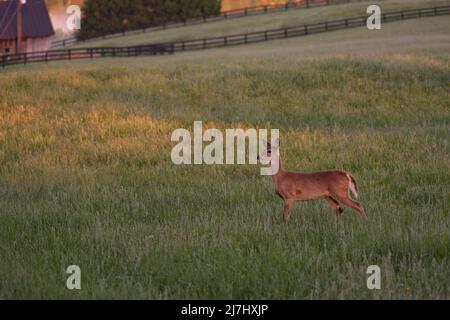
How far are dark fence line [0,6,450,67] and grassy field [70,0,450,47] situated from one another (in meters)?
3.78

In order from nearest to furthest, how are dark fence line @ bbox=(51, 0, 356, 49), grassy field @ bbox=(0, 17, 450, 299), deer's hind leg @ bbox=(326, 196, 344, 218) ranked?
grassy field @ bbox=(0, 17, 450, 299), deer's hind leg @ bbox=(326, 196, 344, 218), dark fence line @ bbox=(51, 0, 356, 49)

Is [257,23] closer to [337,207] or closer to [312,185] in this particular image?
[337,207]

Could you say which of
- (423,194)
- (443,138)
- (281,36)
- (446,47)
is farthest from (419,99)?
(281,36)

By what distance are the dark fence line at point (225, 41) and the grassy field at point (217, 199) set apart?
31723mm

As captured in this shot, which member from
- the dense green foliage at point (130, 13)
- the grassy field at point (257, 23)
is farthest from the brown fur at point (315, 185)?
the dense green foliage at point (130, 13)

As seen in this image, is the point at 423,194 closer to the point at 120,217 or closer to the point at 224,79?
the point at 120,217

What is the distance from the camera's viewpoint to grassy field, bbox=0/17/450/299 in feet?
20.4

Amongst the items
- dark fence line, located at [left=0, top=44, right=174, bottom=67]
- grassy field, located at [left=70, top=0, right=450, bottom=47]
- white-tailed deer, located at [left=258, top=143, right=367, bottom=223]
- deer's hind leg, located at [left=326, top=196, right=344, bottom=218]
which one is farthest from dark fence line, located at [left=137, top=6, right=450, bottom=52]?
white-tailed deer, located at [left=258, top=143, right=367, bottom=223]

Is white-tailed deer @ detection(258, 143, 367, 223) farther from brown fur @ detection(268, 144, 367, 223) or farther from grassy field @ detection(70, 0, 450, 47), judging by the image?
grassy field @ detection(70, 0, 450, 47)

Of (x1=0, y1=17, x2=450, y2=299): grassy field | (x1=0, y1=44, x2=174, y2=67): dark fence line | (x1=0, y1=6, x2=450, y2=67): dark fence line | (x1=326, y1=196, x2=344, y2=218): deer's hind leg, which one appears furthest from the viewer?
(x1=0, y1=6, x2=450, y2=67): dark fence line

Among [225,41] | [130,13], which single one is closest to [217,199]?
[225,41]

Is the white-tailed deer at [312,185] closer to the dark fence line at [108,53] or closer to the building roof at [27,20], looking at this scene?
the dark fence line at [108,53]

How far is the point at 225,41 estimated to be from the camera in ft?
188

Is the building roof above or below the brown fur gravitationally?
above
